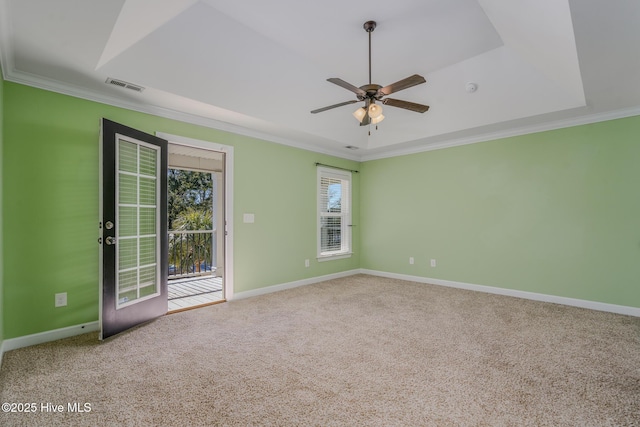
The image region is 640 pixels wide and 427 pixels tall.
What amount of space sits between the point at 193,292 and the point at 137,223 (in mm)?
2043

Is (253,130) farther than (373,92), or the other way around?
(253,130)

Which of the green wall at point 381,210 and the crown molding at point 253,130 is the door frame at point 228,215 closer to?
the green wall at point 381,210

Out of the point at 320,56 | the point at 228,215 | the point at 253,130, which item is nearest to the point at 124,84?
the point at 253,130

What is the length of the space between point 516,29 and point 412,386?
3072 mm

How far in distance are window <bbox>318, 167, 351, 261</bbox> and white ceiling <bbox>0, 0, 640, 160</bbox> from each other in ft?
4.89

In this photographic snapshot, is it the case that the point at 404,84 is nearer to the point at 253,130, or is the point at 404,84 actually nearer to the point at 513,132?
the point at 253,130

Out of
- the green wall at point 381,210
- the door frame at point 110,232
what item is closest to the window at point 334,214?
the green wall at point 381,210

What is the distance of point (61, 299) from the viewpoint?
285 cm

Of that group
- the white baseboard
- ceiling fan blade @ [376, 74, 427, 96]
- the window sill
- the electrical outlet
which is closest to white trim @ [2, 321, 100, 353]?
the electrical outlet

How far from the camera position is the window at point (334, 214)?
5512 millimetres

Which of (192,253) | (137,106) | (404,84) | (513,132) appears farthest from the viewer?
(192,253)

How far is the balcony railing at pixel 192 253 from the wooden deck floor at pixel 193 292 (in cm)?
23

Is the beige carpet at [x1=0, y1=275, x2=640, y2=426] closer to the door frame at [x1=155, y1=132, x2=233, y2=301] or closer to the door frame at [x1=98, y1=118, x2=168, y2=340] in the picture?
the door frame at [x1=98, y1=118, x2=168, y2=340]

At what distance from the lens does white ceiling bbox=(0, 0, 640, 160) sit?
2.17m
